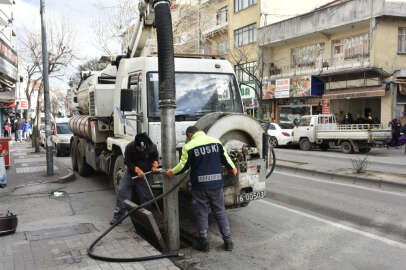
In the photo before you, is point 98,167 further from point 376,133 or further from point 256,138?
point 376,133

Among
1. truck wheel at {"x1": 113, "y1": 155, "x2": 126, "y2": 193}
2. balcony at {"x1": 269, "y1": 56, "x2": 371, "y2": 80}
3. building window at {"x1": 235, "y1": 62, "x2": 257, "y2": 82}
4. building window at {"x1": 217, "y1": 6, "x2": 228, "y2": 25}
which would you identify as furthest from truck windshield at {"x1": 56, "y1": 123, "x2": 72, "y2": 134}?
building window at {"x1": 217, "y1": 6, "x2": 228, "y2": 25}

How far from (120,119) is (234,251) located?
12.5ft

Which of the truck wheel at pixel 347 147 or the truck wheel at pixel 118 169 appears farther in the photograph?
the truck wheel at pixel 347 147

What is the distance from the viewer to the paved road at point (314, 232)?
15.5 ft

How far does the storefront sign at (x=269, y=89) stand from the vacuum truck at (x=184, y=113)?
21.0 metres

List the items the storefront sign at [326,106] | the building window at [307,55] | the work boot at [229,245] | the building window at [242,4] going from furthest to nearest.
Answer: the building window at [242,4], the building window at [307,55], the storefront sign at [326,106], the work boot at [229,245]

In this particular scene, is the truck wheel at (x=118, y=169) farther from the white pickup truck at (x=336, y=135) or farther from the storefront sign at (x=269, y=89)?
the storefront sign at (x=269, y=89)

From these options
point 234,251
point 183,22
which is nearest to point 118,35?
point 183,22

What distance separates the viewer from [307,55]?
27172 millimetres

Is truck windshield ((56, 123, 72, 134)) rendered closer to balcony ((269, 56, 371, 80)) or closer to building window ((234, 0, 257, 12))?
balcony ((269, 56, 371, 80))

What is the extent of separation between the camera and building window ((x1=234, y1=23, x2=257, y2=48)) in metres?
31.0

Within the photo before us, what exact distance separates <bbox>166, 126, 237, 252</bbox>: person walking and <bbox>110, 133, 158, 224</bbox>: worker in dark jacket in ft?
3.48

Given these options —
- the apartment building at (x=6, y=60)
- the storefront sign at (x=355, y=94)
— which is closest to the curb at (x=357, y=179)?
the storefront sign at (x=355, y=94)

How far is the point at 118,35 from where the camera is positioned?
2412 cm
